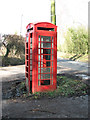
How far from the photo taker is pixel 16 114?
405 centimetres

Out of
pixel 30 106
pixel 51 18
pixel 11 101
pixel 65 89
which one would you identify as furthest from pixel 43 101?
pixel 51 18

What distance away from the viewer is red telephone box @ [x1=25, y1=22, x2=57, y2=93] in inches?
223

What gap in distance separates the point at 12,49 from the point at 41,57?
12382 millimetres

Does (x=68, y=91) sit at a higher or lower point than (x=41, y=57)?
lower

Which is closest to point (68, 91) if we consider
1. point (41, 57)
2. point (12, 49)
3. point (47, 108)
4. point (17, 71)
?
point (41, 57)

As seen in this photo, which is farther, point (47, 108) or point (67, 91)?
point (67, 91)

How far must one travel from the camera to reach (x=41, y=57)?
6023 mm

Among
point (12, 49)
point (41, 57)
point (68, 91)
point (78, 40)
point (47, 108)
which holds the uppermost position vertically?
point (78, 40)

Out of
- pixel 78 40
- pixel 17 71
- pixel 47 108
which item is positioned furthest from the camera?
pixel 78 40

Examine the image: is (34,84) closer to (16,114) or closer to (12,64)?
(16,114)

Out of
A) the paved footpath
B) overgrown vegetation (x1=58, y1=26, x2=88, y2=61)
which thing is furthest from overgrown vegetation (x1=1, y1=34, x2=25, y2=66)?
overgrown vegetation (x1=58, y1=26, x2=88, y2=61)

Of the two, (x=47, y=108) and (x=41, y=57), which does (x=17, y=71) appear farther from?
(x=47, y=108)

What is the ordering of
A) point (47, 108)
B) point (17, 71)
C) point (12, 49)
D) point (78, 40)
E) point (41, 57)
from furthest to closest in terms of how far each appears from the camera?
point (78, 40), point (12, 49), point (17, 71), point (41, 57), point (47, 108)

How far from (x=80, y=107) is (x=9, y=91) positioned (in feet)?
9.93
